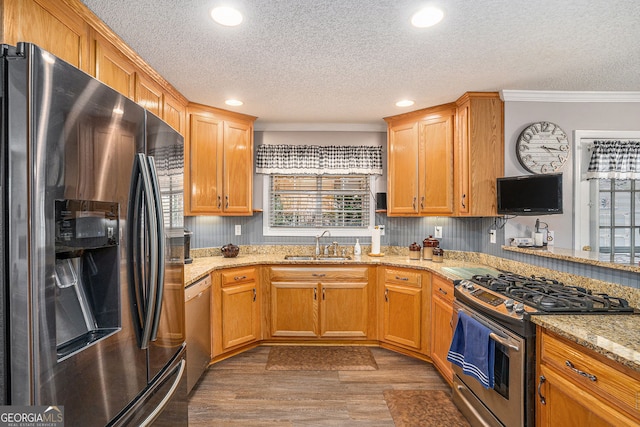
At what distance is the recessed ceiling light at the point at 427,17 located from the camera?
173 centimetres

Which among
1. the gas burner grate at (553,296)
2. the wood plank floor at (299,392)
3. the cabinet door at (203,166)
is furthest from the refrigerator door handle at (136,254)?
the cabinet door at (203,166)

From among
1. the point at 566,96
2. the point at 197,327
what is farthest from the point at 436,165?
the point at 197,327

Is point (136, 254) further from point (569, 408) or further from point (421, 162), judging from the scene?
point (421, 162)

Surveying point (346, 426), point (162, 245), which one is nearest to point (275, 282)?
point (346, 426)

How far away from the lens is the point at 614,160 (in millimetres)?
2865

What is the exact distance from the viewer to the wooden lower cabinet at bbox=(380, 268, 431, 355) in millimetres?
3053

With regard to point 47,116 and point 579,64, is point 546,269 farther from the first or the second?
point 47,116

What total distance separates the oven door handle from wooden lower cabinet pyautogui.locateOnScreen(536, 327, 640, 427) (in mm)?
109

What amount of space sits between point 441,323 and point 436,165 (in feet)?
4.72

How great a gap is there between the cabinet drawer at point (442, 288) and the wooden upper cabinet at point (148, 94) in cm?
252

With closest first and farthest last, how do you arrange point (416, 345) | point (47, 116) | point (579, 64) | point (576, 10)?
1. point (47, 116)
2. point (576, 10)
3. point (579, 64)
4. point (416, 345)

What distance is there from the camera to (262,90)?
287 centimetres

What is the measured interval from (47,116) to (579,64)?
2947 mm

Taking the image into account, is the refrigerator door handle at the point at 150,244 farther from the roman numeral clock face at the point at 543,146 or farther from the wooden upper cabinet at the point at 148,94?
the roman numeral clock face at the point at 543,146
